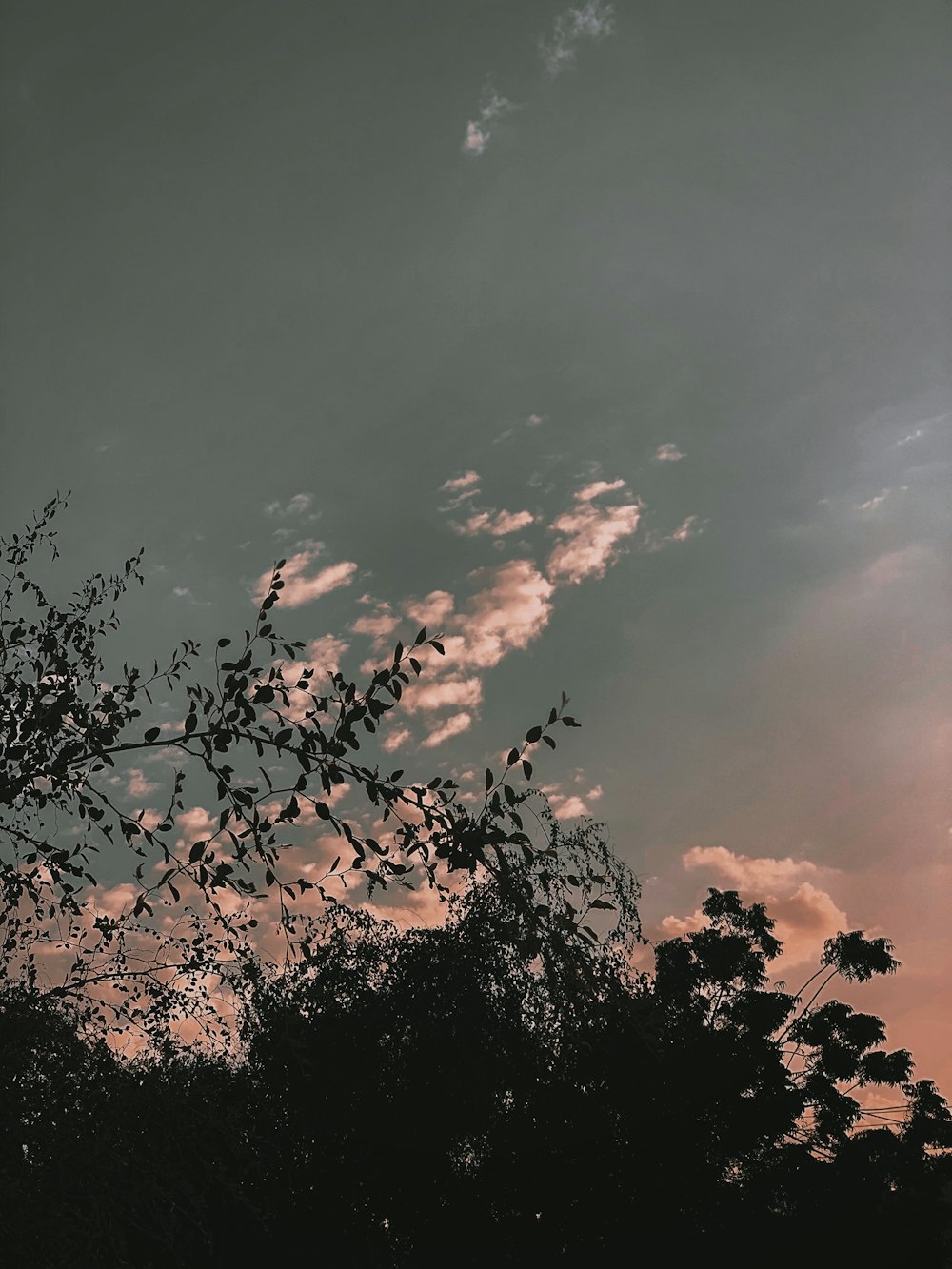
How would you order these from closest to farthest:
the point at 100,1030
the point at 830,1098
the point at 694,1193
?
the point at 100,1030 → the point at 694,1193 → the point at 830,1098

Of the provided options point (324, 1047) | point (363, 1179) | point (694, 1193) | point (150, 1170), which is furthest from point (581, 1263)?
point (150, 1170)

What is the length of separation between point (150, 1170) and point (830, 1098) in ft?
151

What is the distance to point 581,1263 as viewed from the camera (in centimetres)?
3058

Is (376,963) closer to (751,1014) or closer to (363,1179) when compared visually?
(363,1179)

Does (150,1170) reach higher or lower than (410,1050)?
lower

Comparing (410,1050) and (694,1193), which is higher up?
(410,1050)

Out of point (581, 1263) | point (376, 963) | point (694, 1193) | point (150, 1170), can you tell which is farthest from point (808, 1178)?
point (150, 1170)

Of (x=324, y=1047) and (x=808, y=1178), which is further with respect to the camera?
(x=808, y=1178)

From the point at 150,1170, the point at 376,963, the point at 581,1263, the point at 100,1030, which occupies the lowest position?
the point at 581,1263

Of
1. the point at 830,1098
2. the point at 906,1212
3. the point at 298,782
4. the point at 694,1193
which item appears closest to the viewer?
the point at 298,782

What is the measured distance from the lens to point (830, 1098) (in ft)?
154

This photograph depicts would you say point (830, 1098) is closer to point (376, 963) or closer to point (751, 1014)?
point (751, 1014)

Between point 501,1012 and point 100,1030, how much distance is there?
22219mm

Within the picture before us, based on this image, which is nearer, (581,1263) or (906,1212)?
(581,1263)
